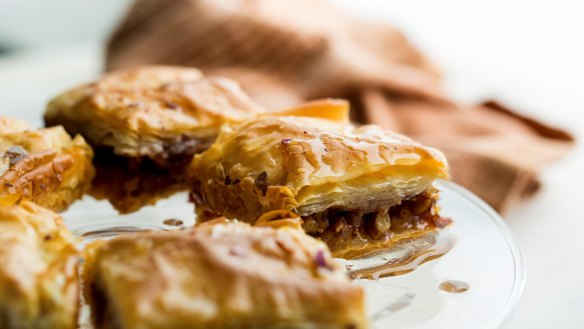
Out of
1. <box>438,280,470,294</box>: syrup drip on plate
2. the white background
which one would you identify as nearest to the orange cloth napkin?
the white background

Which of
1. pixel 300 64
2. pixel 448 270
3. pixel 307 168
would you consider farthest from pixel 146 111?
pixel 300 64

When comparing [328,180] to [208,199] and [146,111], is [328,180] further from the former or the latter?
[146,111]

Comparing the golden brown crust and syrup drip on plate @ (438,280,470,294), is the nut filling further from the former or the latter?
the golden brown crust

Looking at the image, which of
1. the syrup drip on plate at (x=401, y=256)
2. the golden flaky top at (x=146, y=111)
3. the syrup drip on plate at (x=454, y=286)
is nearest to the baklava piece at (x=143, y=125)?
the golden flaky top at (x=146, y=111)

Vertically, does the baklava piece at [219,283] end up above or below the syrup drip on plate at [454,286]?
above

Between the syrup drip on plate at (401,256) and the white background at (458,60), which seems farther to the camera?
the white background at (458,60)

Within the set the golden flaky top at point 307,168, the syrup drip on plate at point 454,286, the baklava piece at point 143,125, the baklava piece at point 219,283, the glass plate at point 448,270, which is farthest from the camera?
the baklava piece at point 143,125

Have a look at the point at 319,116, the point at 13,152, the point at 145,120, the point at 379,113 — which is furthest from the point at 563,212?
the point at 13,152

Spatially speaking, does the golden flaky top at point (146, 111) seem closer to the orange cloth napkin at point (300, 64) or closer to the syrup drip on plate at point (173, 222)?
the syrup drip on plate at point (173, 222)

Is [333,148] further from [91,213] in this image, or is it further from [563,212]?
[563,212]
